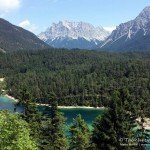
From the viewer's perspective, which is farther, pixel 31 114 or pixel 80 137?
pixel 80 137

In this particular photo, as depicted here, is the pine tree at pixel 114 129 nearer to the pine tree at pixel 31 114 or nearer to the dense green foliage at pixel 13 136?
the dense green foliage at pixel 13 136

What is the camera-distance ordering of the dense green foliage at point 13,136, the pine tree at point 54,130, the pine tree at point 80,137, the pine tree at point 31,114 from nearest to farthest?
the dense green foliage at point 13,136
the pine tree at point 31,114
the pine tree at point 54,130
the pine tree at point 80,137

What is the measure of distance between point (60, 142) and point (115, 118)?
26381mm

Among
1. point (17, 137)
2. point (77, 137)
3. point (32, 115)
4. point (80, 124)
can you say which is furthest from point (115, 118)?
point (80, 124)

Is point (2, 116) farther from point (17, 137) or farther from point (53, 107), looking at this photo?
point (53, 107)

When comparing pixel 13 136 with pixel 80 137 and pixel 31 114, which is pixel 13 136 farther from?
pixel 80 137

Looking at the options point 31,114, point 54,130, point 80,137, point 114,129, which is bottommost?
point 80,137

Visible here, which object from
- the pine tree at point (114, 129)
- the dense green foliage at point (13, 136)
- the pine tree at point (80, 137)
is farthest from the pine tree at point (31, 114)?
the dense green foliage at point (13, 136)

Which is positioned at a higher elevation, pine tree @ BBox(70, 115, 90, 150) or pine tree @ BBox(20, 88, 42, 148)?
pine tree @ BBox(20, 88, 42, 148)

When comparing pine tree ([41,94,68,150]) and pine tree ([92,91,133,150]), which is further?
pine tree ([41,94,68,150])

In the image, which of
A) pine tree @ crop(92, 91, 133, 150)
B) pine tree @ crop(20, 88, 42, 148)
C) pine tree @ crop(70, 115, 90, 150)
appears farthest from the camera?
pine tree @ crop(70, 115, 90, 150)

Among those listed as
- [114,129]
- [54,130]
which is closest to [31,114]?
[54,130]

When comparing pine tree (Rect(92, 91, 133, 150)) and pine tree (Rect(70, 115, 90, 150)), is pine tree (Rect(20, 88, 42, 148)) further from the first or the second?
pine tree (Rect(92, 91, 133, 150))

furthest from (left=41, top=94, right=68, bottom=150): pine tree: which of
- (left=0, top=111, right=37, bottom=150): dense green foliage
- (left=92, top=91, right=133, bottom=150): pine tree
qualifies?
(left=0, top=111, right=37, bottom=150): dense green foliage
